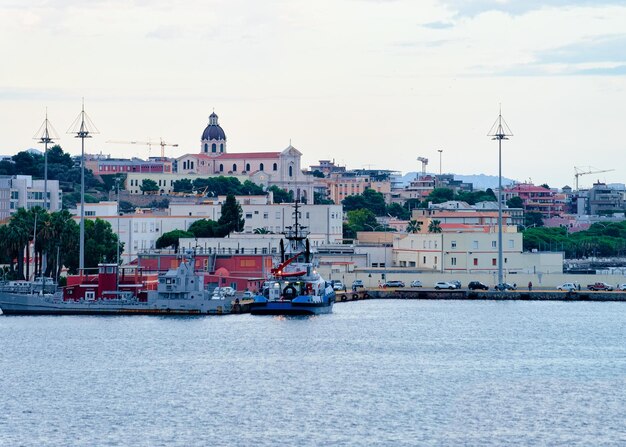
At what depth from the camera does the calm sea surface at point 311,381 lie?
44875 millimetres

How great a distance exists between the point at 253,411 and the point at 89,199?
391 feet

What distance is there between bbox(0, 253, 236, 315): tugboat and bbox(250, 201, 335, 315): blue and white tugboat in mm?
1799

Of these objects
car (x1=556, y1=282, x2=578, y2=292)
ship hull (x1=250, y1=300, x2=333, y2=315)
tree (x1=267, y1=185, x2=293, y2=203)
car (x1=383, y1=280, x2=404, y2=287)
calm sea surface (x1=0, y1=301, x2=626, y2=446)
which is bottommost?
calm sea surface (x1=0, y1=301, x2=626, y2=446)

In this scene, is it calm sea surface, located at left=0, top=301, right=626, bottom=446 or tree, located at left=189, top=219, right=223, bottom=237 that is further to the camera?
tree, located at left=189, top=219, right=223, bottom=237

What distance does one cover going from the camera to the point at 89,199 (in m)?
165

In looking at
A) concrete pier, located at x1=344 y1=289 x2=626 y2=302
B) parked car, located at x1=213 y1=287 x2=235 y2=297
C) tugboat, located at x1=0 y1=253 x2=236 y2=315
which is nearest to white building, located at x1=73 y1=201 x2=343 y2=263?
concrete pier, located at x1=344 y1=289 x2=626 y2=302

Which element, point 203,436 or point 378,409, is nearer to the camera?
point 203,436

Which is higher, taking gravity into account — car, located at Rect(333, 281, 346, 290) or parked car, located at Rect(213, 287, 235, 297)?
car, located at Rect(333, 281, 346, 290)

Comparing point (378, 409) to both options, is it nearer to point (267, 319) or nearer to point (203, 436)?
point (203, 436)

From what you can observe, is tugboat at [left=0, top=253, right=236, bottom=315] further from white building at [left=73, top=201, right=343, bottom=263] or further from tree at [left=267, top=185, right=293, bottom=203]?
tree at [left=267, top=185, right=293, bottom=203]

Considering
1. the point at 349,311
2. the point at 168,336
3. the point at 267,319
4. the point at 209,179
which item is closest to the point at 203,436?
the point at 168,336

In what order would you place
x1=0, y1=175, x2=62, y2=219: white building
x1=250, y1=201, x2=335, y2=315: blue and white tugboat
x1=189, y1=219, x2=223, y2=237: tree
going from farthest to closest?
x1=0, y1=175, x2=62, y2=219: white building → x1=189, y1=219, x2=223, y2=237: tree → x1=250, y1=201, x2=335, y2=315: blue and white tugboat

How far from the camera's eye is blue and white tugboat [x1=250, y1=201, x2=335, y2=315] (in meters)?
80.8

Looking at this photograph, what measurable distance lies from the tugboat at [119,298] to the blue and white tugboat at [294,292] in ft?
5.90
